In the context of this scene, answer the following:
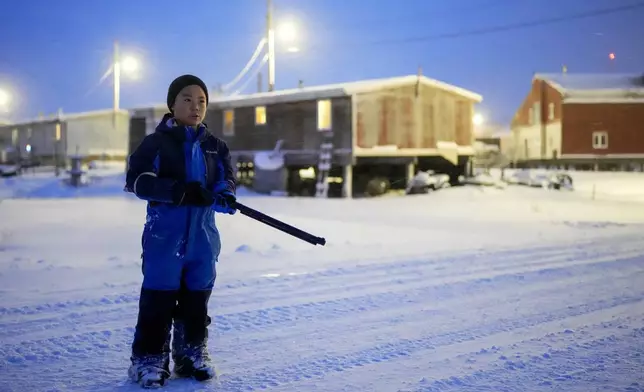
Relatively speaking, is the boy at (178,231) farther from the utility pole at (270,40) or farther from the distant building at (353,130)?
the utility pole at (270,40)

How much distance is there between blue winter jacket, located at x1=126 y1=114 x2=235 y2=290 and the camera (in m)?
3.20

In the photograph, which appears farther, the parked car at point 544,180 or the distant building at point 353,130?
the parked car at point 544,180

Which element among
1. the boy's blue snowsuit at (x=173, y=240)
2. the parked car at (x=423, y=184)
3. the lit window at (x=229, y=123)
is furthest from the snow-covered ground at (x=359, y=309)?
the lit window at (x=229, y=123)

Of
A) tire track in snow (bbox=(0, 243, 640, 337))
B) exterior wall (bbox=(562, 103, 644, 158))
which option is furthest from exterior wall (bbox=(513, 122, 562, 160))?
tire track in snow (bbox=(0, 243, 640, 337))

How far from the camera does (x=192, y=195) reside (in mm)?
3160

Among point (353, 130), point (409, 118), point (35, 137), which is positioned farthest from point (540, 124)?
point (35, 137)

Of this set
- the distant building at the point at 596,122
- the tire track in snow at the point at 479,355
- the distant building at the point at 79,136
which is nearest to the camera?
the tire track in snow at the point at 479,355

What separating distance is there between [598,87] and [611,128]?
12.5 feet

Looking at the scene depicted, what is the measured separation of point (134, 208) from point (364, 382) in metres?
12.8

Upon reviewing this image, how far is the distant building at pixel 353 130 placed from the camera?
21484 mm

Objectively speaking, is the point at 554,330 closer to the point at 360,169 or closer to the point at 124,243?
the point at 124,243

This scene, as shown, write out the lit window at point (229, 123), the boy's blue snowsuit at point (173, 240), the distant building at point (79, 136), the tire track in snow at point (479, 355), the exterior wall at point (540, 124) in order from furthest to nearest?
the distant building at point (79, 136) < the exterior wall at point (540, 124) < the lit window at point (229, 123) < the tire track in snow at point (479, 355) < the boy's blue snowsuit at point (173, 240)

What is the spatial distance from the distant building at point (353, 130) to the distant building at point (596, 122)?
51.5ft

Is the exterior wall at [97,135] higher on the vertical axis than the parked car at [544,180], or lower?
higher
